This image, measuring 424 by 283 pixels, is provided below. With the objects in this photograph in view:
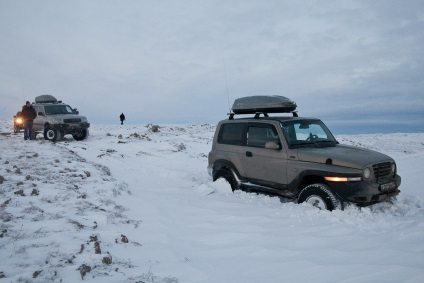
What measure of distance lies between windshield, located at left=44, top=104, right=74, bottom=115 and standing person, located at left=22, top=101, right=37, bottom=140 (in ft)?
2.84

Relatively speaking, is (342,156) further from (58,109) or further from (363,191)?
(58,109)

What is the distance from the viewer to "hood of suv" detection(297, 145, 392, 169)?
552 cm

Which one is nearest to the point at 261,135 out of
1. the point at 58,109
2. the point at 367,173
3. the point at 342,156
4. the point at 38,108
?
the point at 342,156

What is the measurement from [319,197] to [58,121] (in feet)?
48.9

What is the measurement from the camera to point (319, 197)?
5719 mm

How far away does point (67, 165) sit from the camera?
31.4 feet

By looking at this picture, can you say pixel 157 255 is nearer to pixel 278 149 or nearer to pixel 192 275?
pixel 192 275

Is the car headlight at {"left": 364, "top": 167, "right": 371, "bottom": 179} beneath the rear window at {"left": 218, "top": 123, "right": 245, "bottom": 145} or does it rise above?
beneath

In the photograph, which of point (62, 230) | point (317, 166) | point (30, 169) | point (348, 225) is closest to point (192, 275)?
point (62, 230)

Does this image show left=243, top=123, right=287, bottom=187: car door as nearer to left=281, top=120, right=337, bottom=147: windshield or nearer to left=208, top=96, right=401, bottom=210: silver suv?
left=208, top=96, right=401, bottom=210: silver suv

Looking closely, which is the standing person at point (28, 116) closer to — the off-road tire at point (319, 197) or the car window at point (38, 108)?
the car window at point (38, 108)

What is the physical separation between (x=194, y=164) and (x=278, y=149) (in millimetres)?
6464

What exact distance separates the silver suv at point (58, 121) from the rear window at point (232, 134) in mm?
11561

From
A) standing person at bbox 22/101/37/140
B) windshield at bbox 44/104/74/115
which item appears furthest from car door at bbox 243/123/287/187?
windshield at bbox 44/104/74/115
